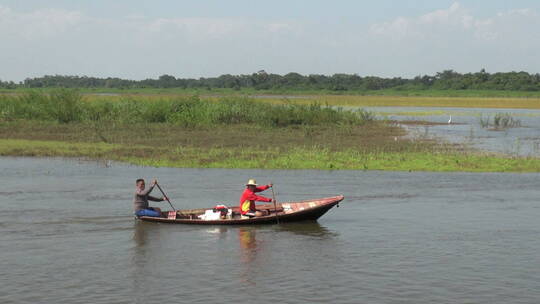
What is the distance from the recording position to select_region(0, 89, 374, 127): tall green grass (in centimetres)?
4597

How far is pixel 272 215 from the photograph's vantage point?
18.6m

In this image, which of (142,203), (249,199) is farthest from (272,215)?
(142,203)

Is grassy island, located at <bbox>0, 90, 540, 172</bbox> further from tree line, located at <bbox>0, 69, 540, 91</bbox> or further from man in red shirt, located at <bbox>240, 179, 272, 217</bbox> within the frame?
tree line, located at <bbox>0, 69, 540, 91</bbox>

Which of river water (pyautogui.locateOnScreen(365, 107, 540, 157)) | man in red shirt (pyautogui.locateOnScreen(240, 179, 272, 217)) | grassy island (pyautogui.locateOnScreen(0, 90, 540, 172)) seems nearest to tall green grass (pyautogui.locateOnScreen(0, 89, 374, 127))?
grassy island (pyautogui.locateOnScreen(0, 90, 540, 172))

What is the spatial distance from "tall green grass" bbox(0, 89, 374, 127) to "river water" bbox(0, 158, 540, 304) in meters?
19.8

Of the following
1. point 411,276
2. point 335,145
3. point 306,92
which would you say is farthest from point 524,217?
point 306,92

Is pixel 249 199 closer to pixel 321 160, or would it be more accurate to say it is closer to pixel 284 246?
pixel 284 246

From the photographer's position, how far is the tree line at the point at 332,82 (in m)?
116

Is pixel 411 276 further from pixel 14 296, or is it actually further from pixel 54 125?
pixel 54 125

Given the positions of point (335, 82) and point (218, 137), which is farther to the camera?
point (335, 82)

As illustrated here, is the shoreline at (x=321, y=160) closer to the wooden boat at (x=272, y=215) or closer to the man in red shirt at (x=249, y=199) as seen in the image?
the wooden boat at (x=272, y=215)

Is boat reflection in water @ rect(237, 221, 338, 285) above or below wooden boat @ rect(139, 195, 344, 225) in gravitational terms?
below

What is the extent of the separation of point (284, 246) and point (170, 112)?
1245 inches

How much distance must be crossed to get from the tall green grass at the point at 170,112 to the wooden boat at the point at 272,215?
2590 cm
